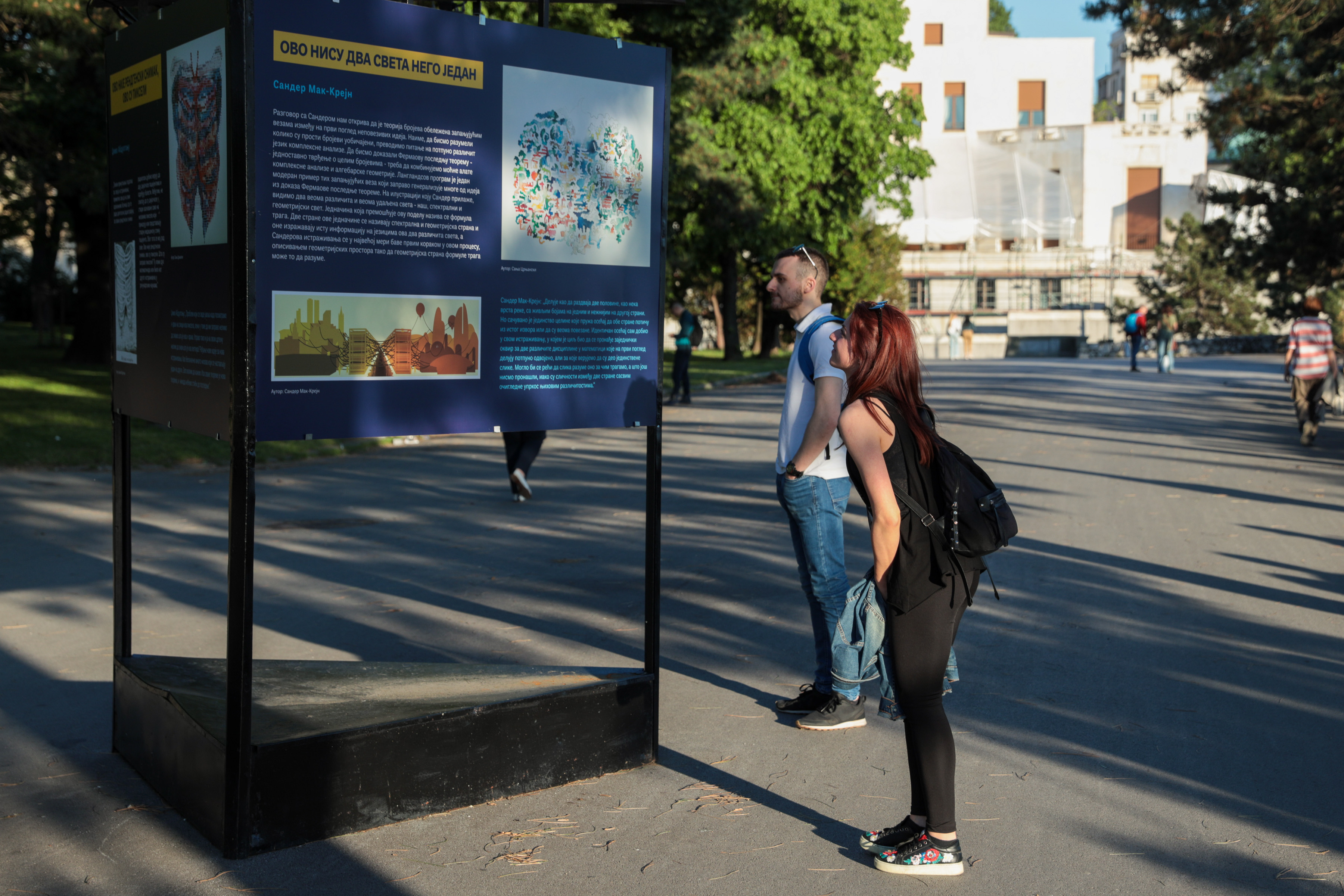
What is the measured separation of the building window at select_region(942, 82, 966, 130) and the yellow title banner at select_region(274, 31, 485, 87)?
239 feet

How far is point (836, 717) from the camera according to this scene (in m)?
5.43

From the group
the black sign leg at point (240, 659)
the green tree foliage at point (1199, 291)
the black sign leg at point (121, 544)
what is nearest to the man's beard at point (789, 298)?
the black sign leg at point (240, 659)

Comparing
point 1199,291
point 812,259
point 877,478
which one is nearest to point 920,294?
point 1199,291

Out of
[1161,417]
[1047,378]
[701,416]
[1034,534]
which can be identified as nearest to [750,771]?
[1034,534]

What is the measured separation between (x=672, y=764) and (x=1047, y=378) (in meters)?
28.9

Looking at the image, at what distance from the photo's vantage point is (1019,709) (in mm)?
5598

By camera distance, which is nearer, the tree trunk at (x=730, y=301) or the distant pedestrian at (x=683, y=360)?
the distant pedestrian at (x=683, y=360)

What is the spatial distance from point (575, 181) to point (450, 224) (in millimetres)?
617

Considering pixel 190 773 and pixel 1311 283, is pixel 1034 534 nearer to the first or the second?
pixel 190 773

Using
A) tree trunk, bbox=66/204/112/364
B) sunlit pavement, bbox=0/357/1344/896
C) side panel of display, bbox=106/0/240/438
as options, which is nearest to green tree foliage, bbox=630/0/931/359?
tree trunk, bbox=66/204/112/364

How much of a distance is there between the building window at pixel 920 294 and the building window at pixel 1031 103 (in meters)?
14.6

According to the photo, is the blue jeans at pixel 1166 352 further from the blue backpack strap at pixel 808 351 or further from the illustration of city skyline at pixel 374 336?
the illustration of city skyline at pixel 374 336

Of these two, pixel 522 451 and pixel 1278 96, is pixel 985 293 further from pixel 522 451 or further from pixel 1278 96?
pixel 522 451

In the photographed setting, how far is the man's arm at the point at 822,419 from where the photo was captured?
518cm
